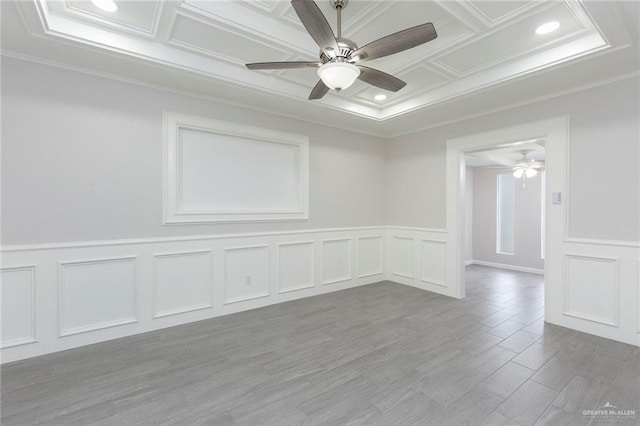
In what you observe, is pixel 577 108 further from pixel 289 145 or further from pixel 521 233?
pixel 521 233

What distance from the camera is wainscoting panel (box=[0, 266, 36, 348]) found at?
101 inches

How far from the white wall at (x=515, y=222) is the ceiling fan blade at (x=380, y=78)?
219 inches

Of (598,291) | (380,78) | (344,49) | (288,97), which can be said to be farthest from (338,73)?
(598,291)

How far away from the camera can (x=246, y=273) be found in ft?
12.7

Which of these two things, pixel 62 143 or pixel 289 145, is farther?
pixel 289 145

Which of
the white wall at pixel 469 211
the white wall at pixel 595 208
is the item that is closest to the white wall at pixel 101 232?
the white wall at pixel 595 208

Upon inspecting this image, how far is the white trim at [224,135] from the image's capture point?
3.33m

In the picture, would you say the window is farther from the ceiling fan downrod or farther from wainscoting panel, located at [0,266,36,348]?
wainscoting panel, located at [0,266,36,348]

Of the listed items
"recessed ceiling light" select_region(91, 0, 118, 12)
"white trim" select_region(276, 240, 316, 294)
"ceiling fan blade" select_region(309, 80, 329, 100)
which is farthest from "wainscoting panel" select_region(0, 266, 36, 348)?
"ceiling fan blade" select_region(309, 80, 329, 100)

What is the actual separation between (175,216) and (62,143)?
118 cm

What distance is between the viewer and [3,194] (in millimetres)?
2572

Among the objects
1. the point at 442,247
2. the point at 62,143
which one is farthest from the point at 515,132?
the point at 62,143

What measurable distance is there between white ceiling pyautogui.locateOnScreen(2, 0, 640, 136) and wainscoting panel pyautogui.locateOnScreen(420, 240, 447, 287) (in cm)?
214

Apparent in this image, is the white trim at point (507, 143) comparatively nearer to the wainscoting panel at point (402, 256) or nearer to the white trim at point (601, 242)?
the white trim at point (601, 242)
